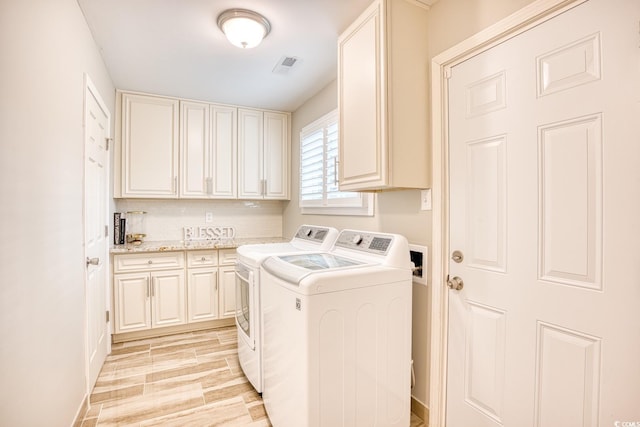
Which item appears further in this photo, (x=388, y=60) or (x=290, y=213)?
(x=290, y=213)

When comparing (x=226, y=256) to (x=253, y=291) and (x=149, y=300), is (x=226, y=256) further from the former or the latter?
(x=253, y=291)

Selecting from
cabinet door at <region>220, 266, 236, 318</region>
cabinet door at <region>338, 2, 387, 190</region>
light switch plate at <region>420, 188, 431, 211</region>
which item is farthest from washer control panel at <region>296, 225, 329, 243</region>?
cabinet door at <region>220, 266, 236, 318</region>

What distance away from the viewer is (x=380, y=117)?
1.70m

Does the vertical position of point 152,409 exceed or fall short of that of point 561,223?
it falls short

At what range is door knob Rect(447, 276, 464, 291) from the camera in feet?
5.32

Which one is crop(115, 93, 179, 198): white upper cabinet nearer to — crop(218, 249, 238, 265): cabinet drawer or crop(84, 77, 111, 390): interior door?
crop(84, 77, 111, 390): interior door

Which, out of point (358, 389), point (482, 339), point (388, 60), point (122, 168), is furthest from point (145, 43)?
point (482, 339)

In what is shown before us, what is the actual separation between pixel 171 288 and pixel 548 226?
3092mm

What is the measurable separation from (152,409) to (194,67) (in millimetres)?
2532

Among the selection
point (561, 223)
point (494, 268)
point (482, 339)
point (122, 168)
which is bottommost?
point (482, 339)

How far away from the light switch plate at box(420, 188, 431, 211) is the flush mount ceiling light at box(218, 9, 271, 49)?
1.43 meters

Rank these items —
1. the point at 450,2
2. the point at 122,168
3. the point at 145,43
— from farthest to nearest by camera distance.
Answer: the point at 122,168
the point at 145,43
the point at 450,2

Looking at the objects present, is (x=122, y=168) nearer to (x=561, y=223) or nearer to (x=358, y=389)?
(x=358, y=389)

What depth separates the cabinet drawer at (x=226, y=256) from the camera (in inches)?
129
